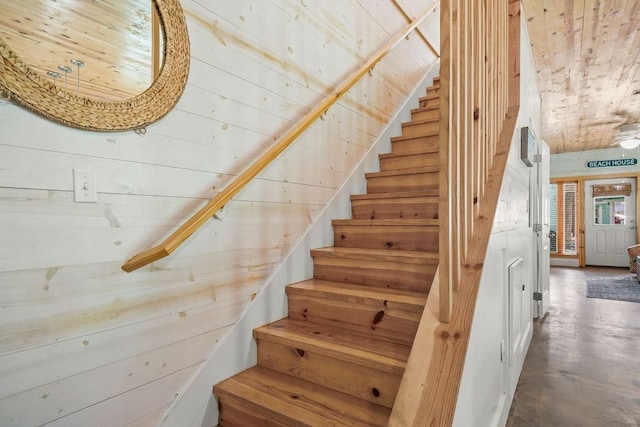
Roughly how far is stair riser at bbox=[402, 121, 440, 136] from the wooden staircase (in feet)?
2.57

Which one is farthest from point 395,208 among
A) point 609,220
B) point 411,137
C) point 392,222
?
point 609,220

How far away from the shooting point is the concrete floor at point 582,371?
216cm

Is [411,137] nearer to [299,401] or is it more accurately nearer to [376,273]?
[376,273]

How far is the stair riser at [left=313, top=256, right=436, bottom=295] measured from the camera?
1698 mm

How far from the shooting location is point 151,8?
49.4 inches

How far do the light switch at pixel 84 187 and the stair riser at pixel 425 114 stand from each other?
2763 millimetres

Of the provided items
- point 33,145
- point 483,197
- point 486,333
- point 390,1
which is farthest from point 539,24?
point 33,145

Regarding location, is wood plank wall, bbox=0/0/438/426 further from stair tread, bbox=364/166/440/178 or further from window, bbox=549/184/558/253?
window, bbox=549/184/558/253

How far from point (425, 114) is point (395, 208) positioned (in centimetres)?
142

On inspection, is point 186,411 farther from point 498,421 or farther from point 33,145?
point 498,421

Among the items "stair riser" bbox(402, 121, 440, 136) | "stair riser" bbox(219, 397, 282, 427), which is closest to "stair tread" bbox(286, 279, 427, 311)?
"stair riser" bbox(219, 397, 282, 427)

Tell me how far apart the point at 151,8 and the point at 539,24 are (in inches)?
143

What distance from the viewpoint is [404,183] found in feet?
8.21

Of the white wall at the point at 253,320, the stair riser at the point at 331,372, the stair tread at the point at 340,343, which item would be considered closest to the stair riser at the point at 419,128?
the white wall at the point at 253,320
